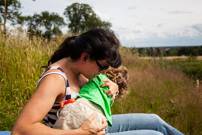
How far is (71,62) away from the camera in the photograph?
1.41m

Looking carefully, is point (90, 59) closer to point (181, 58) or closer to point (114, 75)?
point (114, 75)

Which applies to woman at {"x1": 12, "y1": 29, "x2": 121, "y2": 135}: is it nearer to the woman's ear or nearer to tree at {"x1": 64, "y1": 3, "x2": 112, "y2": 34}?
the woman's ear

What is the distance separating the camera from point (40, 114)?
0.97 meters

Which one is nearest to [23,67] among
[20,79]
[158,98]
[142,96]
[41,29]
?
[20,79]

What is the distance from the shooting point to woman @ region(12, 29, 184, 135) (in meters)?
0.96

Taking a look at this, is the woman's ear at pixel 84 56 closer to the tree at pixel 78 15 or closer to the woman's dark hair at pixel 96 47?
the woman's dark hair at pixel 96 47

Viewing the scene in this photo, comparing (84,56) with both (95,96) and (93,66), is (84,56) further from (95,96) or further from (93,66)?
(95,96)

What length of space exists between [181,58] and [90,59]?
1235 cm

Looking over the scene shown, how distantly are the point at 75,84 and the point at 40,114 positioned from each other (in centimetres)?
48

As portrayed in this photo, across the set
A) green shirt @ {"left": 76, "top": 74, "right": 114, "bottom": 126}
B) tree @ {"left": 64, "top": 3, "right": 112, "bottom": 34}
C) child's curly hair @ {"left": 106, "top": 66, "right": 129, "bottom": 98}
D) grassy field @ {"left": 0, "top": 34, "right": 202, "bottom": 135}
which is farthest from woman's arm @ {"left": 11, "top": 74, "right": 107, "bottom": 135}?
tree @ {"left": 64, "top": 3, "right": 112, "bottom": 34}

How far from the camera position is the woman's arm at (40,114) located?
95 cm

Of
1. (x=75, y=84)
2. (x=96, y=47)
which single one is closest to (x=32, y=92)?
(x=75, y=84)

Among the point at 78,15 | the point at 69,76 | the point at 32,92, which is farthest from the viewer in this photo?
the point at 78,15

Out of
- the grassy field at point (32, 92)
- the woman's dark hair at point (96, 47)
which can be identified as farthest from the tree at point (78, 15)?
the woman's dark hair at point (96, 47)
